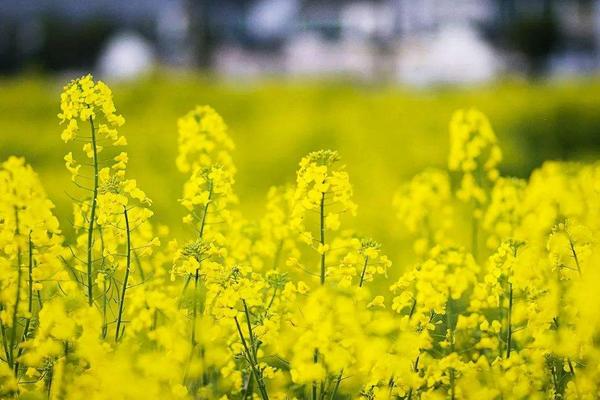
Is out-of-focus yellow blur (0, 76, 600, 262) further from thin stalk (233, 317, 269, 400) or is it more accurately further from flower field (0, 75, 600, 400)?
thin stalk (233, 317, 269, 400)

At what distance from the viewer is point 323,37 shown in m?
19.8

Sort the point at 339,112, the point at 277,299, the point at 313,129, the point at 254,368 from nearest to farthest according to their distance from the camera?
1. the point at 254,368
2. the point at 277,299
3. the point at 313,129
4. the point at 339,112

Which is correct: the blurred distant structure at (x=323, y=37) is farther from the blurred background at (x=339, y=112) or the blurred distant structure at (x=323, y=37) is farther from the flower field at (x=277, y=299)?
the flower field at (x=277, y=299)

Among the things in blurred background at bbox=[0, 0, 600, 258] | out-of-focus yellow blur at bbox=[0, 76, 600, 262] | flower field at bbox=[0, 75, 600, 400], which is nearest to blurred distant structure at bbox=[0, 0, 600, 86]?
blurred background at bbox=[0, 0, 600, 258]

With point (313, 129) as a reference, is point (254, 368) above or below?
below

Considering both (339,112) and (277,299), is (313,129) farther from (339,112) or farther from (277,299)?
(277,299)

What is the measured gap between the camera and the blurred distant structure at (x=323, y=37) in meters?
18.3

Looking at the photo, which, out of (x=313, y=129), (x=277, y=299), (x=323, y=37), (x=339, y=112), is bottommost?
(x=277, y=299)

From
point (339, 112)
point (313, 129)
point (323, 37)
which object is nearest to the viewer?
point (313, 129)

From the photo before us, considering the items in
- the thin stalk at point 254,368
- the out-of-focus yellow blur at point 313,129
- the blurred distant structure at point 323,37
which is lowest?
the thin stalk at point 254,368

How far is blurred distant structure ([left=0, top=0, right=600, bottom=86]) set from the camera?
1828 cm

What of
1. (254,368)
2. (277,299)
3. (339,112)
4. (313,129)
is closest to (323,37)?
(339,112)

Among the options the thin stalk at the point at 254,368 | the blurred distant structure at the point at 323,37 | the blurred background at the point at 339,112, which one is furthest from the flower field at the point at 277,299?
the blurred distant structure at the point at 323,37

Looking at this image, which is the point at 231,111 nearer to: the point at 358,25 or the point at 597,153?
the point at 597,153
